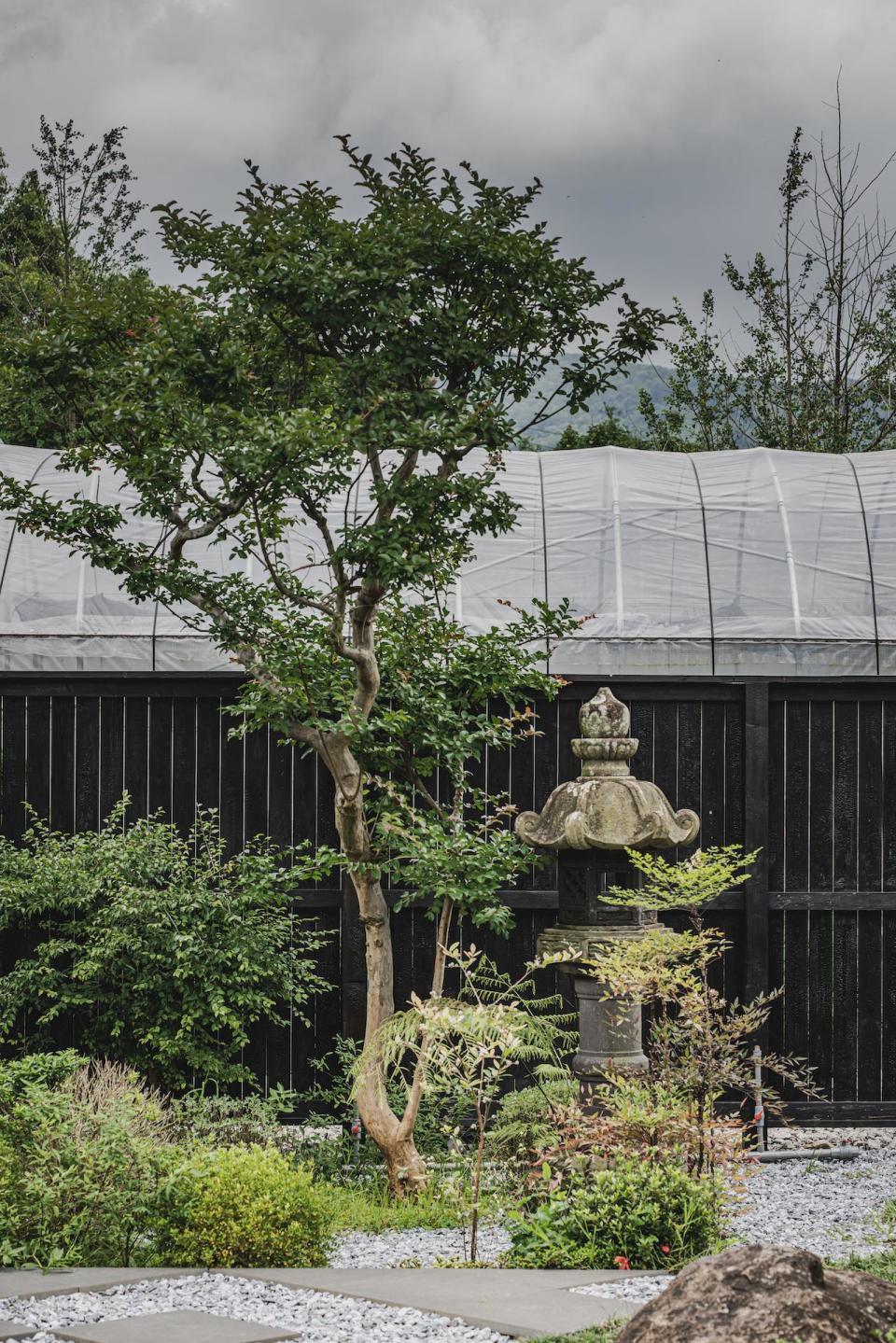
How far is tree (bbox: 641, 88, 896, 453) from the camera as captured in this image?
16844mm

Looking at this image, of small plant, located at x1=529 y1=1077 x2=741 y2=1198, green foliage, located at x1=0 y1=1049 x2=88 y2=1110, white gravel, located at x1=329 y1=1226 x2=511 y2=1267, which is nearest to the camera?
white gravel, located at x1=329 y1=1226 x2=511 y2=1267

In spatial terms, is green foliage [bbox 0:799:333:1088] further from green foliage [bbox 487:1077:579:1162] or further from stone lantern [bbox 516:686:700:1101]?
green foliage [bbox 487:1077:579:1162]

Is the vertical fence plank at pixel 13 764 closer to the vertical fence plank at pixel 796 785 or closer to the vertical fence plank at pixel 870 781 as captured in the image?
the vertical fence plank at pixel 796 785

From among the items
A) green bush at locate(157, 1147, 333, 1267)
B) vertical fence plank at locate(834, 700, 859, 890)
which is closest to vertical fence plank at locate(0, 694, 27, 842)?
green bush at locate(157, 1147, 333, 1267)

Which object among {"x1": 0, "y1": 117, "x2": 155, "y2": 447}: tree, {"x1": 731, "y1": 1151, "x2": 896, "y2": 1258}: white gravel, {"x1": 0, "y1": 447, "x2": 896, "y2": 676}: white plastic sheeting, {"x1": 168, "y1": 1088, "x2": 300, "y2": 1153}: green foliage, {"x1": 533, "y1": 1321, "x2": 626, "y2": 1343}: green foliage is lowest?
{"x1": 731, "y1": 1151, "x2": 896, "y2": 1258}: white gravel

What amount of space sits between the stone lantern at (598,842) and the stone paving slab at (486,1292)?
69.7 inches

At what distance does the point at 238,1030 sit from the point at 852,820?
11.5ft

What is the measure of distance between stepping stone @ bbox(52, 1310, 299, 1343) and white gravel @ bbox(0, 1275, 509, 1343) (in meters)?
0.08

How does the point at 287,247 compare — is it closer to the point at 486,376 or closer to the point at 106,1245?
the point at 486,376

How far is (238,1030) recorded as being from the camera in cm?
721

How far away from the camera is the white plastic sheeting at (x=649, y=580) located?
34.4 ft

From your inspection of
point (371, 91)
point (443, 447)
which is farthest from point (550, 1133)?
point (371, 91)

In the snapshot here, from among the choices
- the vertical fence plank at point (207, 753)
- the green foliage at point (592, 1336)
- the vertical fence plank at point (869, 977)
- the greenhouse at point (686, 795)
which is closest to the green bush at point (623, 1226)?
the green foliage at point (592, 1336)

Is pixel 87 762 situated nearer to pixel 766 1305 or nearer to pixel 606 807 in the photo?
pixel 606 807
